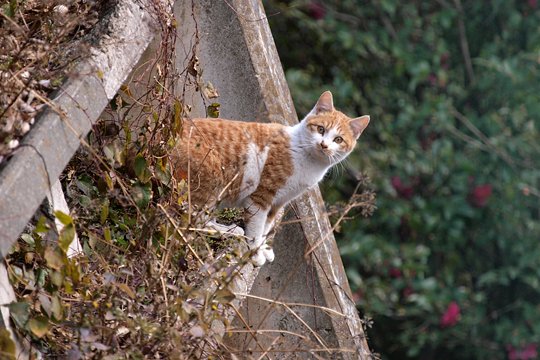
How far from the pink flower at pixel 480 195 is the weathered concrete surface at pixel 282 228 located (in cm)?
348

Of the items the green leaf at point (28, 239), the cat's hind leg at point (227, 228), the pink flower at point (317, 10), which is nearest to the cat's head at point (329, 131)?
the cat's hind leg at point (227, 228)

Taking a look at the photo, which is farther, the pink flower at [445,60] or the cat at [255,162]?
the pink flower at [445,60]

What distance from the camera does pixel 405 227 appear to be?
6980 millimetres

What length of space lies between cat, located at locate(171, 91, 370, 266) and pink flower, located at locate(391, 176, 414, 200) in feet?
9.62

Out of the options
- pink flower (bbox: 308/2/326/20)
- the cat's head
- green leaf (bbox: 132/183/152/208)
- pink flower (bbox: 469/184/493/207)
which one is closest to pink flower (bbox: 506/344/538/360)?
pink flower (bbox: 469/184/493/207)

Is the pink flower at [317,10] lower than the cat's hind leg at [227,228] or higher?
lower

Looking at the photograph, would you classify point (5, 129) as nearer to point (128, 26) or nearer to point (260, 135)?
point (128, 26)

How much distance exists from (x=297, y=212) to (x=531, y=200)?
3.77 metres

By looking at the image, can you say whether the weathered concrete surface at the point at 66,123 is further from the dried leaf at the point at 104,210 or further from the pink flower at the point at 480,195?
the pink flower at the point at 480,195

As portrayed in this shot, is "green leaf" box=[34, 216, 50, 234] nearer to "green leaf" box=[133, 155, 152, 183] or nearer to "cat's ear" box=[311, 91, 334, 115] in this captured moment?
"green leaf" box=[133, 155, 152, 183]

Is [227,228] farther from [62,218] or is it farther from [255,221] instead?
[62,218]

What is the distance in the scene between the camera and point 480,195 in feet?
21.6

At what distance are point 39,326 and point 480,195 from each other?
5.05 metres

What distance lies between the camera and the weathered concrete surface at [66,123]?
1.74 m
